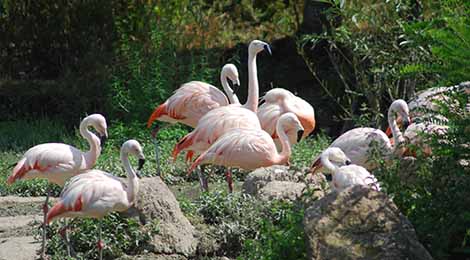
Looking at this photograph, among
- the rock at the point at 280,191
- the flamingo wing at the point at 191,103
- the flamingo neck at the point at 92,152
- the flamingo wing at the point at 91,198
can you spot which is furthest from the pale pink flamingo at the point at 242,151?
the flamingo wing at the point at 191,103

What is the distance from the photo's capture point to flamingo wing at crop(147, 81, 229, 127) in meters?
9.35

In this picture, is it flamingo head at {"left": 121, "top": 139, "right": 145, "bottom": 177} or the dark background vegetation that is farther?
the dark background vegetation

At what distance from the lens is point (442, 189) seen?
5.20m

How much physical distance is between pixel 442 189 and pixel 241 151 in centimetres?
273

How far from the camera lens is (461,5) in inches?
213

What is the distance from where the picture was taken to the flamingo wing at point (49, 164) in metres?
7.34

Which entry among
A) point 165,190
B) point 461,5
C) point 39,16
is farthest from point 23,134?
point 461,5

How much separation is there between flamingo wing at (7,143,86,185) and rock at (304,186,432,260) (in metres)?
2.83

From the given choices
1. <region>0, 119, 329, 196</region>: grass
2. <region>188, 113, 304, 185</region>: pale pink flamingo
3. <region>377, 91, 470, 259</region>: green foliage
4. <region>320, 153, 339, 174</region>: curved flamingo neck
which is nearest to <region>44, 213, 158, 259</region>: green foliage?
<region>188, 113, 304, 185</region>: pale pink flamingo

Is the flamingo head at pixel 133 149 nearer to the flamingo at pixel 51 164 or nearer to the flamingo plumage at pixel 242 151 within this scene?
the flamingo at pixel 51 164

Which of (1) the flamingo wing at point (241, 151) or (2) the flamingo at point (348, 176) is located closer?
(2) the flamingo at point (348, 176)

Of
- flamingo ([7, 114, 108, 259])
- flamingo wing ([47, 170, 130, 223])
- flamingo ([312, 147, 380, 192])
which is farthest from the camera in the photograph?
flamingo ([7, 114, 108, 259])

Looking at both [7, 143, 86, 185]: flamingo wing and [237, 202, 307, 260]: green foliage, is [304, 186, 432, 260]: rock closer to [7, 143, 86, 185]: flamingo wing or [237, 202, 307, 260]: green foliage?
[237, 202, 307, 260]: green foliage

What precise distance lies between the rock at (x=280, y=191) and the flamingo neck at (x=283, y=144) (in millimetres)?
895
